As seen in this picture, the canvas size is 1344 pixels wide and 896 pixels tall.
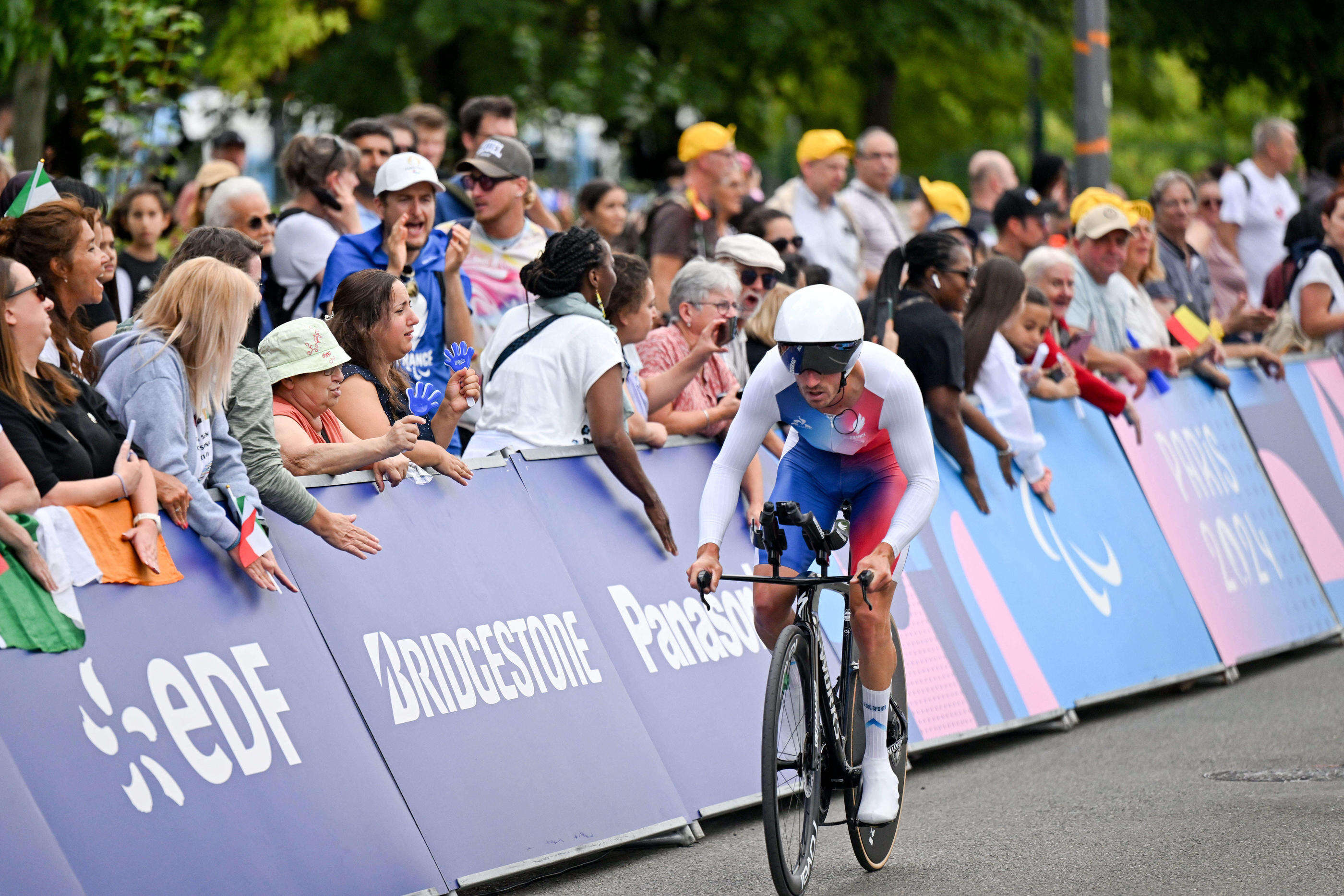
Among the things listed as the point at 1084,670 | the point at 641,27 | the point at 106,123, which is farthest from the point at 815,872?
the point at 641,27

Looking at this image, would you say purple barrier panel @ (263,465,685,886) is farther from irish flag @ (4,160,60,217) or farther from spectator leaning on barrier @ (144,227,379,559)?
irish flag @ (4,160,60,217)

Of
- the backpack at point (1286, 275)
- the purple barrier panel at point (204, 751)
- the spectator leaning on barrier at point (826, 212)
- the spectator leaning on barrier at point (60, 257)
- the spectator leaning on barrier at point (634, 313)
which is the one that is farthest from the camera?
the backpack at point (1286, 275)

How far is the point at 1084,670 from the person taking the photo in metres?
8.80

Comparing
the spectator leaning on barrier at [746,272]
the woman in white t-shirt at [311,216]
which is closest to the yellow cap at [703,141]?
the spectator leaning on barrier at [746,272]

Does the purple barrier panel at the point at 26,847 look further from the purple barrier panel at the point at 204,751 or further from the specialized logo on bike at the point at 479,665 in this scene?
the specialized logo on bike at the point at 479,665

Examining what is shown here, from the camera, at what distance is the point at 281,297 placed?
8188 mm

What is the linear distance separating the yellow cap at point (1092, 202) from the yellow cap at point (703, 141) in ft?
7.44

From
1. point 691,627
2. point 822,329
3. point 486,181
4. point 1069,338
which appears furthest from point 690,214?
point 822,329

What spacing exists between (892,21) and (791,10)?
1249 millimetres

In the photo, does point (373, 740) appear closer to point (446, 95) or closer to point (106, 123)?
point (106, 123)

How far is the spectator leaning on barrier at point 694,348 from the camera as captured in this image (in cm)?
777

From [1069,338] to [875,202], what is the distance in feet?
7.12

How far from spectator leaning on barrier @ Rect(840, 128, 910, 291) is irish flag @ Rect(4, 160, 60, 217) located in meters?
6.44

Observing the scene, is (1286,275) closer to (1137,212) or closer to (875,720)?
(1137,212)
